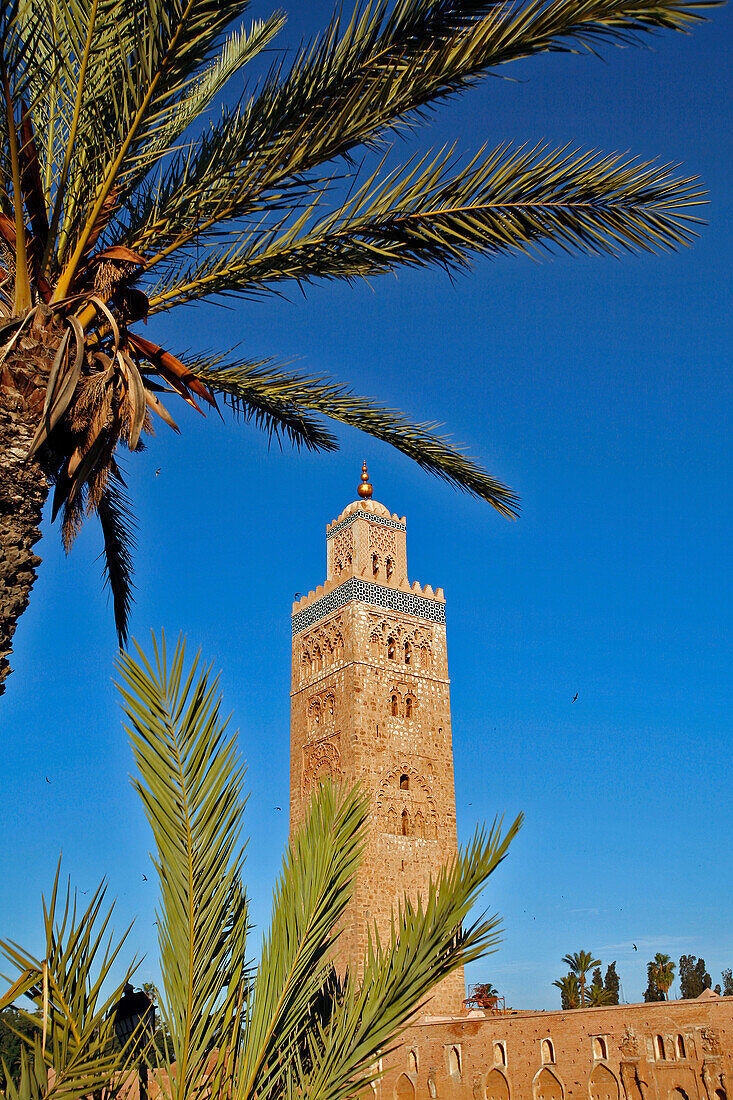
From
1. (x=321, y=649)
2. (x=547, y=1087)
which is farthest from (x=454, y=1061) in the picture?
(x=321, y=649)

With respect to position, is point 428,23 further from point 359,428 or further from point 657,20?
point 359,428

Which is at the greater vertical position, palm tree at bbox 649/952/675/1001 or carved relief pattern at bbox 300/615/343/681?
carved relief pattern at bbox 300/615/343/681

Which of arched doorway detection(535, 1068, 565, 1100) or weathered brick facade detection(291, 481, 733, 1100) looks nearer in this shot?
weathered brick facade detection(291, 481, 733, 1100)

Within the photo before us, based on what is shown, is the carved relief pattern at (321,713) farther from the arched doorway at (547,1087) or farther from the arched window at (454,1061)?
the arched doorway at (547,1087)

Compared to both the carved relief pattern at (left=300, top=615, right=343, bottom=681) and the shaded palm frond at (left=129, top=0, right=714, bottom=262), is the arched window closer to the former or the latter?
the carved relief pattern at (left=300, top=615, right=343, bottom=681)

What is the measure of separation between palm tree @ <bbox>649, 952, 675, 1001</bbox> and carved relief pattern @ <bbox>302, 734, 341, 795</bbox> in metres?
24.1

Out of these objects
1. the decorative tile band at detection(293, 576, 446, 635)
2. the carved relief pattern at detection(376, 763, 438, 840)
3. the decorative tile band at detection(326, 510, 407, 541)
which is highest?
the decorative tile band at detection(326, 510, 407, 541)

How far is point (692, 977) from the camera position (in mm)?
45781

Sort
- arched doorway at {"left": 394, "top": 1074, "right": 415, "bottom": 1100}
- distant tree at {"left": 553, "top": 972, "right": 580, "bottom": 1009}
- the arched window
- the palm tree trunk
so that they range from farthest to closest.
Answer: distant tree at {"left": 553, "top": 972, "right": 580, "bottom": 1009} → arched doorway at {"left": 394, "top": 1074, "right": 415, "bottom": 1100} → the arched window → the palm tree trunk

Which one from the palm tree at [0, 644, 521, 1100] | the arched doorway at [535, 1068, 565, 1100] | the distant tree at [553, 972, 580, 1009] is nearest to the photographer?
the palm tree at [0, 644, 521, 1100]

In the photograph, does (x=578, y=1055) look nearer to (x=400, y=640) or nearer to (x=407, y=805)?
(x=407, y=805)

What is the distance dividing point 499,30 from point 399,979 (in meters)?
3.39

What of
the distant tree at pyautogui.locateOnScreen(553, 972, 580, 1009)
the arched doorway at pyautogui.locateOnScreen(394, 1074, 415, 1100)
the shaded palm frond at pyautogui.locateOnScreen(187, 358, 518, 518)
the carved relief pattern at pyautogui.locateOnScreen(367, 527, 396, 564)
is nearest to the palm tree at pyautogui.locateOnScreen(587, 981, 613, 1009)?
the distant tree at pyautogui.locateOnScreen(553, 972, 580, 1009)

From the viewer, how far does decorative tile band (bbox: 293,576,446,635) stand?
65.2 ft
